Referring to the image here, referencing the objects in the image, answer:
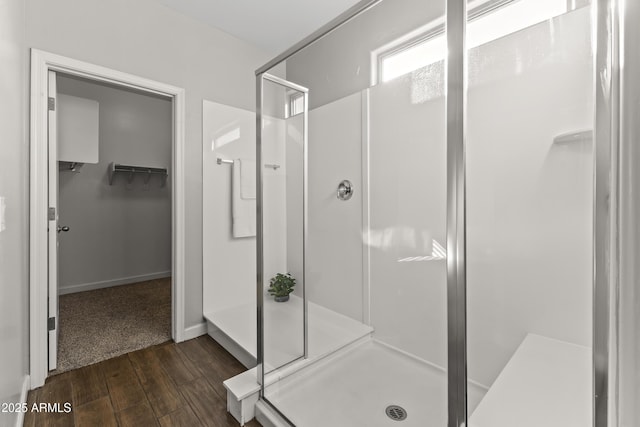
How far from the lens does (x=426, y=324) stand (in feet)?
4.10

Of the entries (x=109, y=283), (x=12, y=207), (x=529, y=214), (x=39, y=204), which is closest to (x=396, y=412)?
(x=529, y=214)

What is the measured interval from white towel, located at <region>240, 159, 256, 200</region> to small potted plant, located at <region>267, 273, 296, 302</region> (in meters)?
1.04

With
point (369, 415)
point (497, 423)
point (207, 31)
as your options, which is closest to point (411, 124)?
point (497, 423)

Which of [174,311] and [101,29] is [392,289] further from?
[101,29]

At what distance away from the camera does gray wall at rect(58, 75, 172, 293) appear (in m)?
3.32

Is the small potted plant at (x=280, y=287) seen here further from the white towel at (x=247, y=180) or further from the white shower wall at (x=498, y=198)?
the white towel at (x=247, y=180)

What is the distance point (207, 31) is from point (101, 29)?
2.43 ft

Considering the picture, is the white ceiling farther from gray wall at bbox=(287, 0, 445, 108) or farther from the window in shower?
the window in shower

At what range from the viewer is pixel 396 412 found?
1249 millimetres

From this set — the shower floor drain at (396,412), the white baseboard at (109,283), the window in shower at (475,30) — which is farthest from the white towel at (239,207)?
the white baseboard at (109,283)

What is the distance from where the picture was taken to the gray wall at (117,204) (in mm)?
3322

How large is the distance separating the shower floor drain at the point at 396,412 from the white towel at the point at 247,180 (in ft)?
5.85

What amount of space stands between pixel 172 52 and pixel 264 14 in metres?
0.74

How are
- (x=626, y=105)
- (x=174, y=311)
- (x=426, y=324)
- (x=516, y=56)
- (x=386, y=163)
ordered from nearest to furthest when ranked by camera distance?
(x=626, y=105) → (x=516, y=56) → (x=426, y=324) → (x=386, y=163) → (x=174, y=311)
